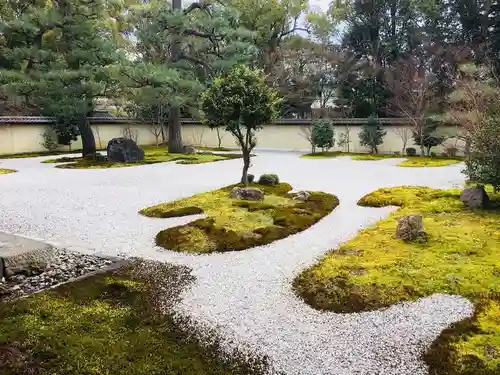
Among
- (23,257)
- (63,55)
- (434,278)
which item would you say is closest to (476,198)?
(434,278)

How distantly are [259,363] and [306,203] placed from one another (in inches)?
201

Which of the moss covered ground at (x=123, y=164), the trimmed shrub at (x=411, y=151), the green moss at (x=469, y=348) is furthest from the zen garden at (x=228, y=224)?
the trimmed shrub at (x=411, y=151)

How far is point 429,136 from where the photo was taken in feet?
58.9

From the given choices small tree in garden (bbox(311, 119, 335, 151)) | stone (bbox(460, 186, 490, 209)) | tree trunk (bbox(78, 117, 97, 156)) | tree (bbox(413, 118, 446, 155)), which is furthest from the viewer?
small tree in garden (bbox(311, 119, 335, 151))

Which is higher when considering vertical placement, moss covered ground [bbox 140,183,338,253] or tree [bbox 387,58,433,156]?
tree [bbox 387,58,433,156]

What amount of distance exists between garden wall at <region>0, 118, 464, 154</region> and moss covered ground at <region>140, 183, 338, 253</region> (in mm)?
12440

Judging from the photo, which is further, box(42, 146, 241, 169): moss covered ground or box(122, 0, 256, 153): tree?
box(122, 0, 256, 153): tree

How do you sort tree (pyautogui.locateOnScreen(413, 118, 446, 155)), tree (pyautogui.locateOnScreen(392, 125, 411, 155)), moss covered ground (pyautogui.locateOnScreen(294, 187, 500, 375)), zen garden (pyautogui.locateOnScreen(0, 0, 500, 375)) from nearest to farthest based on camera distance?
moss covered ground (pyautogui.locateOnScreen(294, 187, 500, 375)) → zen garden (pyautogui.locateOnScreen(0, 0, 500, 375)) → tree (pyautogui.locateOnScreen(413, 118, 446, 155)) → tree (pyautogui.locateOnScreen(392, 125, 411, 155))

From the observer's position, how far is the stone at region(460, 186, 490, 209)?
7.24 meters

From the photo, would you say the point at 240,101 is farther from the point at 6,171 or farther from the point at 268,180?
the point at 6,171

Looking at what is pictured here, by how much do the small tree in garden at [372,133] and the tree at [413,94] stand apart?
48.5 inches

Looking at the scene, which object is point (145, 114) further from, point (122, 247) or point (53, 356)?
point (53, 356)

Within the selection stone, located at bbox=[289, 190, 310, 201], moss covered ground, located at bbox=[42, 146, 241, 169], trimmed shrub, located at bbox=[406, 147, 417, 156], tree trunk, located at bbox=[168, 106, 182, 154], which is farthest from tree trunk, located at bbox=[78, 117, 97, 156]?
trimmed shrub, located at bbox=[406, 147, 417, 156]

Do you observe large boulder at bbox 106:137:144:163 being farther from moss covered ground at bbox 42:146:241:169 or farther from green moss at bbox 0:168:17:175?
green moss at bbox 0:168:17:175
